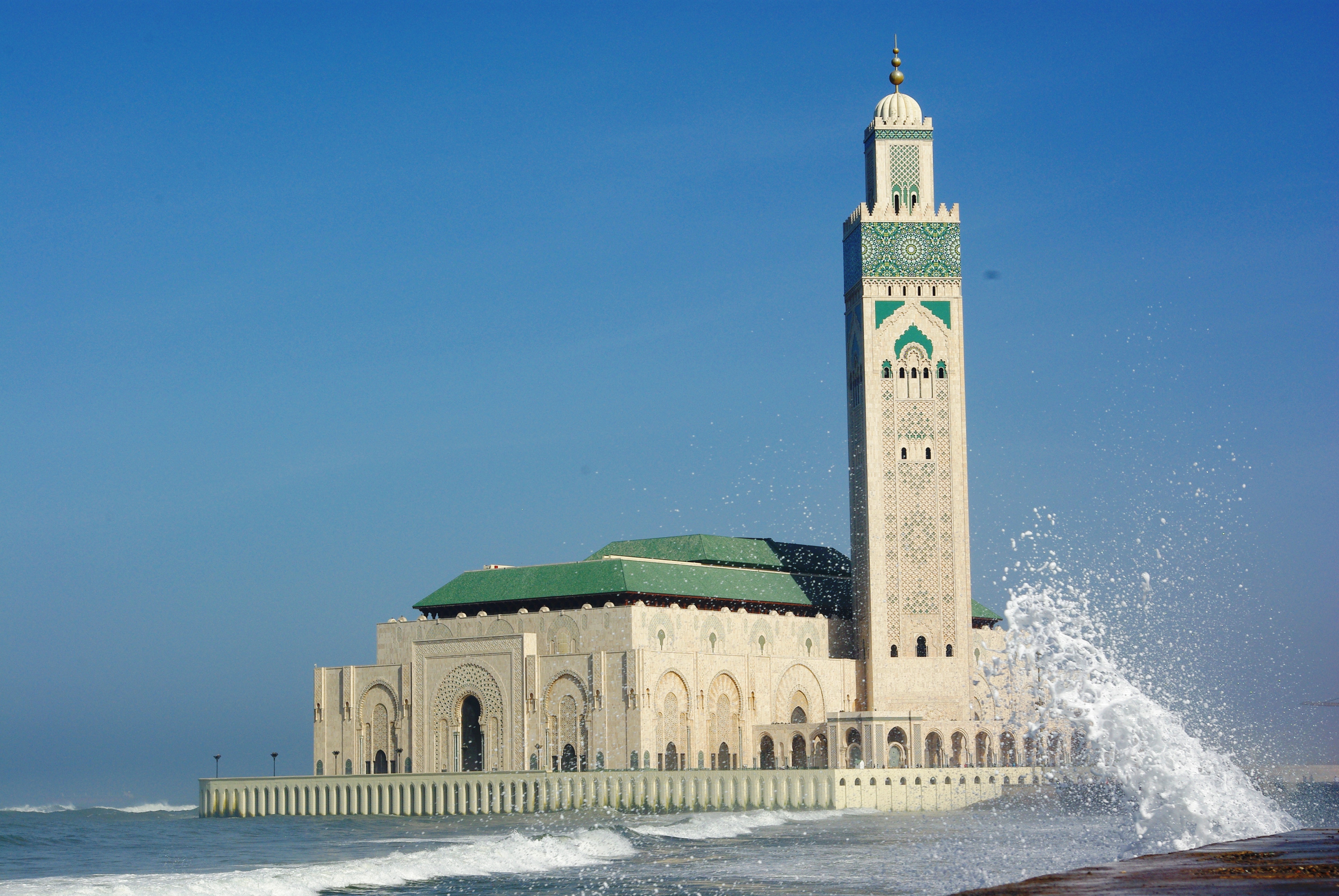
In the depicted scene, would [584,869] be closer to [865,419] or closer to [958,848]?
[958,848]

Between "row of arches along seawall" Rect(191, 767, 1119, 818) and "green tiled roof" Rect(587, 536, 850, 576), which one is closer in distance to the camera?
"row of arches along seawall" Rect(191, 767, 1119, 818)

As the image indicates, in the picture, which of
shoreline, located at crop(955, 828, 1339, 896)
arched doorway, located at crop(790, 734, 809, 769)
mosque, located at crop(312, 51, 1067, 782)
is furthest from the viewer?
arched doorway, located at crop(790, 734, 809, 769)

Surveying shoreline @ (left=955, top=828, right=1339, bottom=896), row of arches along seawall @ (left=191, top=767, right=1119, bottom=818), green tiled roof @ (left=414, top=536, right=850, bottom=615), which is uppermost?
green tiled roof @ (left=414, top=536, right=850, bottom=615)

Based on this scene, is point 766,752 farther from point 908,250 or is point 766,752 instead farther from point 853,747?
point 908,250

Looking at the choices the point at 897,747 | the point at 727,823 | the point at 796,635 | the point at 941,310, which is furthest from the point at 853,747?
Answer: the point at 941,310

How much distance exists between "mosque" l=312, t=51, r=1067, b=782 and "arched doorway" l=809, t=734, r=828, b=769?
30cm

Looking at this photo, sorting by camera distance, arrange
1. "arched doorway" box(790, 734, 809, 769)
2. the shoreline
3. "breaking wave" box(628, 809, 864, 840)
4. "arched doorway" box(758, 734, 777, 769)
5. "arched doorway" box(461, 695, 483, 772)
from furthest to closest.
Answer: "arched doorway" box(758, 734, 777, 769), "arched doorway" box(461, 695, 483, 772), "arched doorway" box(790, 734, 809, 769), "breaking wave" box(628, 809, 864, 840), the shoreline

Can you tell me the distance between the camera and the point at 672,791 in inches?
2763

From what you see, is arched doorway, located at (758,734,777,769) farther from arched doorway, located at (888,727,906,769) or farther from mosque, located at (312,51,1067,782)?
arched doorway, located at (888,727,906,769)

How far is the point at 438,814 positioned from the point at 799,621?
67.2 feet

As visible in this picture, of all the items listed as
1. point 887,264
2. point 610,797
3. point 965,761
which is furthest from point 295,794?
point 887,264

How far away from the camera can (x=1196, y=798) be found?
1299 inches

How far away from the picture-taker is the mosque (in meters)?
76.9

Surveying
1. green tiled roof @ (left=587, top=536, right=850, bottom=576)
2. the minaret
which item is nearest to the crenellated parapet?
the minaret
